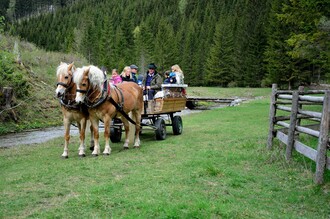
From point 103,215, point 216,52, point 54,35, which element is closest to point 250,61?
point 216,52

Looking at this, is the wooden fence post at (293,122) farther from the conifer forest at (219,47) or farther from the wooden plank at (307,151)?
the conifer forest at (219,47)

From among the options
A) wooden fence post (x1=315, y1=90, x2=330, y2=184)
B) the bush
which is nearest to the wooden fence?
wooden fence post (x1=315, y1=90, x2=330, y2=184)

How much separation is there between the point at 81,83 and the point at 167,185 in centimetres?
411

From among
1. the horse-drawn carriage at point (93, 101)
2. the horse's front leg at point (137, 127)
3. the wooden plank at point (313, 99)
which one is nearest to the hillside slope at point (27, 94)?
the horse-drawn carriage at point (93, 101)

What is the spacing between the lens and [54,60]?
29.7 m

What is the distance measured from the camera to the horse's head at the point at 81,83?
8570mm

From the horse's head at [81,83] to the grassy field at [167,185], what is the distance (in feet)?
5.48

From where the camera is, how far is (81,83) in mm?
8719

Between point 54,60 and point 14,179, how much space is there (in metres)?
24.4

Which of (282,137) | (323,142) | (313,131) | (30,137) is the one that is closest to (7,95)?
(30,137)

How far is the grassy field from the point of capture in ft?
15.7

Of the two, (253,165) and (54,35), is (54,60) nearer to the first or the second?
(253,165)

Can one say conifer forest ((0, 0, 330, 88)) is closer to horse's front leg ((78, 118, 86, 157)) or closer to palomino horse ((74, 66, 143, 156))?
palomino horse ((74, 66, 143, 156))

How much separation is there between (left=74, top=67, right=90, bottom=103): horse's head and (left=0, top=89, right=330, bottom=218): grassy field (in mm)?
1671
